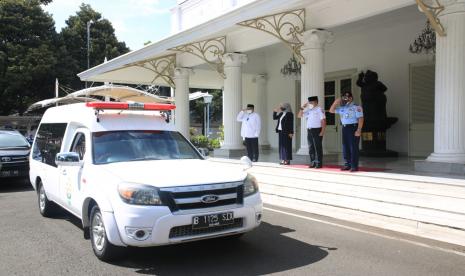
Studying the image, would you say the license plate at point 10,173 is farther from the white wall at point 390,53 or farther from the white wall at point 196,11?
the white wall at point 390,53

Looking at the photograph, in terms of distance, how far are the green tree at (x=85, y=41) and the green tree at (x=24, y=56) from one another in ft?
6.15

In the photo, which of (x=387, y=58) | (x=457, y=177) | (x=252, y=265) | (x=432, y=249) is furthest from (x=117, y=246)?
(x=387, y=58)

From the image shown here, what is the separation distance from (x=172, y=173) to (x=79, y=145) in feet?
6.69

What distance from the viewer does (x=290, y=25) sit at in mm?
12047

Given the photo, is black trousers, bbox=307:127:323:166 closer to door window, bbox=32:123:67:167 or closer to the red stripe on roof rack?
the red stripe on roof rack

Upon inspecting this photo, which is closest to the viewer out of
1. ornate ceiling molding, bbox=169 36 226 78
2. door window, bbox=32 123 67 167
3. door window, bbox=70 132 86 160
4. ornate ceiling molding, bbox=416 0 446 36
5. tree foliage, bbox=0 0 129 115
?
door window, bbox=70 132 86 160

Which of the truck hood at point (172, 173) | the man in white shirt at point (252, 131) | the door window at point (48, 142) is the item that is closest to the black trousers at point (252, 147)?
the man in white shirt at point (252, 131)

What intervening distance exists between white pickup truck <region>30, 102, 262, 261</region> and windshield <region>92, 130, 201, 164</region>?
0.04 feet

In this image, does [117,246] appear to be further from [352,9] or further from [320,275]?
[352,9]

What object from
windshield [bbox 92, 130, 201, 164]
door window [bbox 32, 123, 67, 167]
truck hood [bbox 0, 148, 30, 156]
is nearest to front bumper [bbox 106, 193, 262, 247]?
windshield [bbox 92, 130, 201, 164]

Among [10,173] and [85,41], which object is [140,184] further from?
[85,41]

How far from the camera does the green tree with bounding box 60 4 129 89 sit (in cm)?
3594

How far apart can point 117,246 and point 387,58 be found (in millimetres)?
11213

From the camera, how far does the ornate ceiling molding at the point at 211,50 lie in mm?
14844
